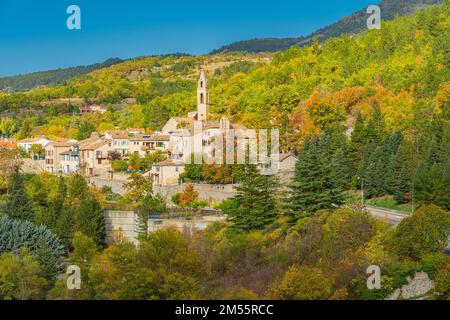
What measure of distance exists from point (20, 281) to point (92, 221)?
920cm

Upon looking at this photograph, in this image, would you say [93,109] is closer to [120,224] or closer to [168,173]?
[168,173]

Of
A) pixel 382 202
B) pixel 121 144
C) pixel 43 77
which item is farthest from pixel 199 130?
pixel 43 77

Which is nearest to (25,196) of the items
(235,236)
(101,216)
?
(101,216)

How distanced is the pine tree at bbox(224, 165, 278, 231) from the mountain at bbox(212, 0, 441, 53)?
99670 millimetres

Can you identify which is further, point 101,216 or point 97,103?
point 97,103

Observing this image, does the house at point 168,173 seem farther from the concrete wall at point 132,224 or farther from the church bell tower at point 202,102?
the church bell tower at point 202,102

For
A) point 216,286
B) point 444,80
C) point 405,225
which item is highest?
point 444,80

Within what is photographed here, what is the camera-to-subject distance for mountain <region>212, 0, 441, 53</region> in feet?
489

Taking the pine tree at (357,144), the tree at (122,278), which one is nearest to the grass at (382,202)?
the pine tree at (357,144)

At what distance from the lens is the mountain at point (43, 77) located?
529 ft

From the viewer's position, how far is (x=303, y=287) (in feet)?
71.4

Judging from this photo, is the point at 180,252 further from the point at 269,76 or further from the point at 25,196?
the point at 269,76

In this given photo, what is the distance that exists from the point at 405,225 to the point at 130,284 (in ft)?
29.8

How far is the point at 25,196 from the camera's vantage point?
3997 centimetres
